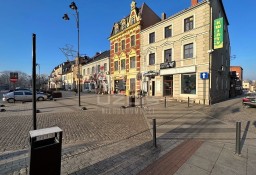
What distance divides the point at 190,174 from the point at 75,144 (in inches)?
140

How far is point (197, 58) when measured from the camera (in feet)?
55.0

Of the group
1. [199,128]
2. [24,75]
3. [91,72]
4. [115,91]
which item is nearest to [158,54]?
[115,91]

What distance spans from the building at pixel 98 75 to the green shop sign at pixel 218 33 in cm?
2189

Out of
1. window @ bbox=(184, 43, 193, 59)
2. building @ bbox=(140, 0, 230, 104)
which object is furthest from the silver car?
window @ bbox=(184, 43, 193, 59)

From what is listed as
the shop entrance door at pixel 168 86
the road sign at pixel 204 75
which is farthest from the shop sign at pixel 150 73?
the road sign at pixel 204 75

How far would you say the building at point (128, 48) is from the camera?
81.6 feet

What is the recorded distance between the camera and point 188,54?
699 inches

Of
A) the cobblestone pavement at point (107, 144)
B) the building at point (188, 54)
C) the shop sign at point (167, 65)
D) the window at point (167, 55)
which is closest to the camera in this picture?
the cobblestone pavement at point (107, 144)

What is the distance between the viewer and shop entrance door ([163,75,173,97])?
19.8 metres

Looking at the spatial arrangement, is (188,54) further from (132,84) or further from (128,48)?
(128,48)

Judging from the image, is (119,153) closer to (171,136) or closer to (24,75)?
(171,136)

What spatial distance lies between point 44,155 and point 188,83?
1706 centimetres

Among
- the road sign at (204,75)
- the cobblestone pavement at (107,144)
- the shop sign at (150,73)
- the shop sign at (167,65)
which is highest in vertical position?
the shop sign at (167,65)

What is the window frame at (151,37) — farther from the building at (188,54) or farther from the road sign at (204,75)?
the road sign at (204,75)
